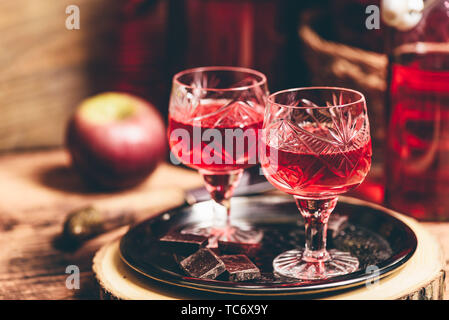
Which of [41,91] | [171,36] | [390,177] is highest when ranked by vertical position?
[171,36]

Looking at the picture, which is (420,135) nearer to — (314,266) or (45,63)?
(314,266)

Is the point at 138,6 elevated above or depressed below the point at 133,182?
above

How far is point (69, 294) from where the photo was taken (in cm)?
117

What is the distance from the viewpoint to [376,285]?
3.18 ft

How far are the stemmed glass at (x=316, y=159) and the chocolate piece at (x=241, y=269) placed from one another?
0.05 metres

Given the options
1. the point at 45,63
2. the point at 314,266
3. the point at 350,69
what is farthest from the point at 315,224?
the point at 45,63

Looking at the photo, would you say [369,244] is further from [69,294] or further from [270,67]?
[270,67]

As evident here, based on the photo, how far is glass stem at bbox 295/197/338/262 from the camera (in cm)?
104

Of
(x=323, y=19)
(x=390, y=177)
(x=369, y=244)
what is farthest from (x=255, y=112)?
(x=323, y=19)

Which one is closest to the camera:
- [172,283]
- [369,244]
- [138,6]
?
[172,283]

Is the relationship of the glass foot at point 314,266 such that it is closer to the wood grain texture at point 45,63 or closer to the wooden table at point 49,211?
the wooden table at point 49,211

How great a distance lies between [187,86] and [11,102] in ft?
2.91

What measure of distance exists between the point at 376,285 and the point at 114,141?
0.83m

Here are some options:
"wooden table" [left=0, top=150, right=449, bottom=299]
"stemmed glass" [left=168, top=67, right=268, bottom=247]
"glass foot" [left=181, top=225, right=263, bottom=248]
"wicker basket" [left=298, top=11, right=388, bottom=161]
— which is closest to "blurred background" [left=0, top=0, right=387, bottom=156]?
"wicker basket" [left=298, top=11, right=388, bottom=161]
